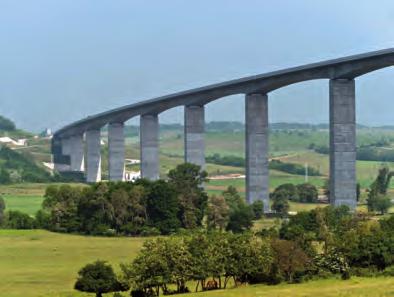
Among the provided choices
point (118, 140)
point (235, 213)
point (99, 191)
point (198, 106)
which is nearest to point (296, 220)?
point (235, 213)

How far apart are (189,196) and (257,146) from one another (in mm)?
9215

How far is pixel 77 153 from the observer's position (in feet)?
503

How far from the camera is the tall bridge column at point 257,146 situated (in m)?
82.4

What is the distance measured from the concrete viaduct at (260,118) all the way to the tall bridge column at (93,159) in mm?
10133

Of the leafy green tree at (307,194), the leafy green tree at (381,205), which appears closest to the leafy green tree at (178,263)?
the leafy green tree at (381,205)

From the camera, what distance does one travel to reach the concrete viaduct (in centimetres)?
7038

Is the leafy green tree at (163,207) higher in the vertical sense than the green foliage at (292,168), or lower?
lower

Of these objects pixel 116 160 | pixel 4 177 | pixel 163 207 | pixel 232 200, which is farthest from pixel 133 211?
pixel 4 177

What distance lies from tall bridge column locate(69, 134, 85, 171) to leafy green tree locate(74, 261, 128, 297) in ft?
344

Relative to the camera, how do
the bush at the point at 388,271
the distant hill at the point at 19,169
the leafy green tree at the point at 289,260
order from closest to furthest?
the leafy green tree at the point at 289,260 < the bush at the point at 388,271 < the distant hill at the point at 19,169

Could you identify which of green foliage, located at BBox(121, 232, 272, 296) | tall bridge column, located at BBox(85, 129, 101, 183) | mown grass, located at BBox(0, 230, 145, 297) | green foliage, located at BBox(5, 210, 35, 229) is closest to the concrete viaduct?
tall bridge column, located at BBox(85, 129, 101, 183)

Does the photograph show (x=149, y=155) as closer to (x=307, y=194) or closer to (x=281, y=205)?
(x=307, y=194)

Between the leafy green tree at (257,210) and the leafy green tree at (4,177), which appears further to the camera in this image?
the leafy green tree at (4,177)

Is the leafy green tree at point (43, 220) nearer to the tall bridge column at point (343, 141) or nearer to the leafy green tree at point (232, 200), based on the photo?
the leafy green tree at point (232, 200)
